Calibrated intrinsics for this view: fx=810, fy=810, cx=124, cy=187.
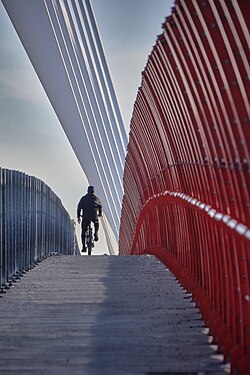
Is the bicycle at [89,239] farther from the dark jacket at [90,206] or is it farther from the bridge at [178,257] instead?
the bridge at [178,257]

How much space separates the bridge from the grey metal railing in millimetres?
44

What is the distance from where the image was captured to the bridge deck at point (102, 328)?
15.1 feet

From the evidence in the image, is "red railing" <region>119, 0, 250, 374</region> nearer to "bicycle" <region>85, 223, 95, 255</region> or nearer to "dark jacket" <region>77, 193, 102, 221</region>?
"dark jacket" <region>77, 193, 102, 221</region>

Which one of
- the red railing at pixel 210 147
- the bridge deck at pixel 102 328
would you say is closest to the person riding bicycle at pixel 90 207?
the bridge deck at pixel 102 328

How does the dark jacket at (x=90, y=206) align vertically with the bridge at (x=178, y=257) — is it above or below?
above

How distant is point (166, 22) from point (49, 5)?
21.2 metres

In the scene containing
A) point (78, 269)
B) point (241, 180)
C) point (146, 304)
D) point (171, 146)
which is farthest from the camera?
point (78, 269)

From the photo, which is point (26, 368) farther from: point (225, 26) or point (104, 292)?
point (104, 292)

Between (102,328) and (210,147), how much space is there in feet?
4.93

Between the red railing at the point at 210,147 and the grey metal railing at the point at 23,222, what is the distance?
1778 millimetres

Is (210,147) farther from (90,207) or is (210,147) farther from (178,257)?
(90,207)

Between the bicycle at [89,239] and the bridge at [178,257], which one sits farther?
the bicycle at [89,239]

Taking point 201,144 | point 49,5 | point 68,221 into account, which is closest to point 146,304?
point 201,144

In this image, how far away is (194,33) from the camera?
5.02m
